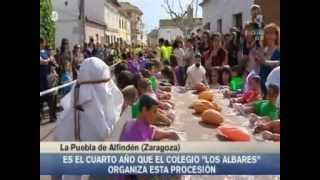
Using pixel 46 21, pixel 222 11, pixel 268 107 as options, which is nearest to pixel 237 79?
pixel 268 107

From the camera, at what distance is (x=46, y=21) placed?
362 cm

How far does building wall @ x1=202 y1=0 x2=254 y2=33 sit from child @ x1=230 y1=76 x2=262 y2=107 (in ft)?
1.22

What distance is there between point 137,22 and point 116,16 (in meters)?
0.13

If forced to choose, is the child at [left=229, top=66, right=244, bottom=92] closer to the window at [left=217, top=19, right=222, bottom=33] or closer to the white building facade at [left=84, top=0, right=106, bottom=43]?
the window at [left=217, top=19, right=222, bottom=33]

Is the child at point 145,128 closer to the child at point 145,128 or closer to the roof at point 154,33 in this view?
the child at point 145,128

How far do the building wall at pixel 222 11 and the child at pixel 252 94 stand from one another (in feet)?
1.22

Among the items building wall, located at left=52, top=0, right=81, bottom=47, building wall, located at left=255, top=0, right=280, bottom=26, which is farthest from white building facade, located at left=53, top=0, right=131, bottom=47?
building wall, located at left=255, top=0, right=280, bottom=26

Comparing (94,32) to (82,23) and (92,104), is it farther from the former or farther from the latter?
(92,104)

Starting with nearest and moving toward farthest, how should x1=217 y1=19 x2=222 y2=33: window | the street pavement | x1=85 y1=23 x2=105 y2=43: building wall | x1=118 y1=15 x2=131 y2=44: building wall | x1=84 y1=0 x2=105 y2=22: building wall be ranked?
the street pavement, x1=84 y1=0 x2=105 y2=22: building wall, x1=85 y1=23 x2=105 y2=43: building wall, x1=217 y1=19 x2=222 y2=33: window, x1=118 y1=15 x2=131 y2=44: building wall
